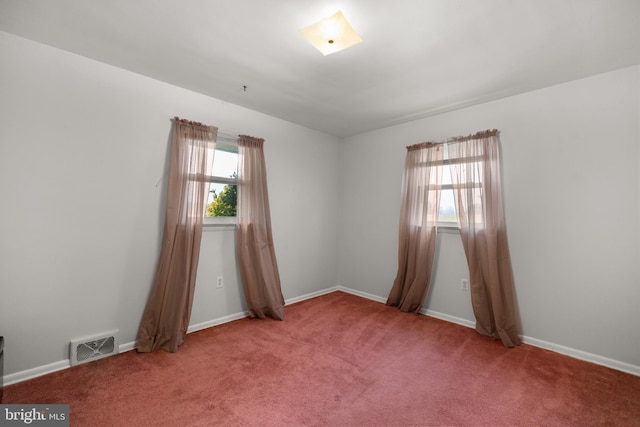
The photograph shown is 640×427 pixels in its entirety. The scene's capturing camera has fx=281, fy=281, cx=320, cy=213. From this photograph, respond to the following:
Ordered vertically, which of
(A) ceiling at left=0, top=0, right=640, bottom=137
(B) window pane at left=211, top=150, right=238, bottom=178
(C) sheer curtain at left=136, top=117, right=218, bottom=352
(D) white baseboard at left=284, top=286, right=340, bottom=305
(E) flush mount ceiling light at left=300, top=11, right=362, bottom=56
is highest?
(A) ceiling at left=0, top=0, right=640, bottom=137

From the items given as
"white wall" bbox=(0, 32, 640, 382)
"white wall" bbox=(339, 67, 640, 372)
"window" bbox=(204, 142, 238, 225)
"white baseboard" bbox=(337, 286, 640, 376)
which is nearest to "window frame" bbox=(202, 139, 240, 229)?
"window" bbox=(204, 142, 238, 225)

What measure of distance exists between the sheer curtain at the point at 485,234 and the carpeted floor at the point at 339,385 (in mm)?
255

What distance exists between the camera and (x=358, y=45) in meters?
2.07

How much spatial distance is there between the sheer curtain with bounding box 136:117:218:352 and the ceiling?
0.62 m

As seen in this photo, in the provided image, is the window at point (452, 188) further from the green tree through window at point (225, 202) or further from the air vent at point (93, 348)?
the air vent at point (93, 348)

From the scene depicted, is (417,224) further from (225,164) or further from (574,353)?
(225,164)

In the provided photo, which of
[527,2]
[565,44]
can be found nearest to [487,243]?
[565,44]

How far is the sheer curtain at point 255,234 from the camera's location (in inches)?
127

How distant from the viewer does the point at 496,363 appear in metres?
2.36

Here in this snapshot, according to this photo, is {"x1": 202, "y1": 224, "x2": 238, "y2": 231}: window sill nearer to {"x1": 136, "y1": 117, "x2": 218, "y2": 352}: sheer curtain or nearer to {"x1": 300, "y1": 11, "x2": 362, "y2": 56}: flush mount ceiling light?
{"x1": 136, "y1": 117, "x2": 218, "y2": 352}: sheer curtain

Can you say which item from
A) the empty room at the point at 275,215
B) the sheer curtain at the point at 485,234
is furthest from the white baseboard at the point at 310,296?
the sheer curtain at the point at 485,234

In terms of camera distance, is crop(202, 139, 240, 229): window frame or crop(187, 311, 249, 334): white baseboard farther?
crop(202, 139, 240, 229): window frame

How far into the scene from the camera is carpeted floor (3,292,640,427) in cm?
171

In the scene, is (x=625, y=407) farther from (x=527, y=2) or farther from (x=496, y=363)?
(x=527, y=2)
